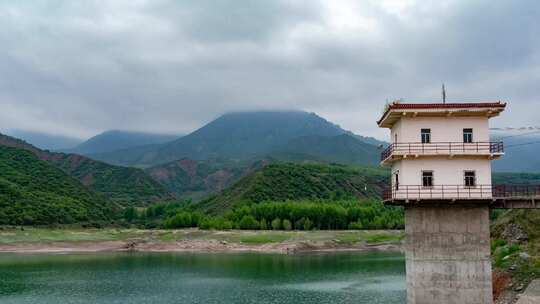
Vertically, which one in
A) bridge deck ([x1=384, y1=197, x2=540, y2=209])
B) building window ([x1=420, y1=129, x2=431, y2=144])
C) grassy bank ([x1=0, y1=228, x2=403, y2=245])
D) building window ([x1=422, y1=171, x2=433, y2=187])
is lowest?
grassy bank ([x1=0, y1=228, x2=403, y2=245])

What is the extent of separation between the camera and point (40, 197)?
523 feet

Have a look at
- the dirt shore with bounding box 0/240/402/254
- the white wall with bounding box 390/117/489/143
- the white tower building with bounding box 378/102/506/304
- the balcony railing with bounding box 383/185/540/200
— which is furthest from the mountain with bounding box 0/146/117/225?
the white wall with bounding box 390/117/489/143

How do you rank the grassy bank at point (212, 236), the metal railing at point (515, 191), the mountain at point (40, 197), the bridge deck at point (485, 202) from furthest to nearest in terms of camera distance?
the mountain at point (40, 197) < the grassy bank at point (212, 236) < the metal railing at point (515, 191) < the bridge deck at point (485, 202)

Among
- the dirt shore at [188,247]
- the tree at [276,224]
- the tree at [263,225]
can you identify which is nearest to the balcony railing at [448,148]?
the dirt shore at [188,247]

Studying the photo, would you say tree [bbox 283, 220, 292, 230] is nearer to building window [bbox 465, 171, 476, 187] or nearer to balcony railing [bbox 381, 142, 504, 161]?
building window [bbox 465, 171, 476, 187]

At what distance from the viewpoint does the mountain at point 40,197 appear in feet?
474

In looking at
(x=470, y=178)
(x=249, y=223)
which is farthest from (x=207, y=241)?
(x=470, y=178)

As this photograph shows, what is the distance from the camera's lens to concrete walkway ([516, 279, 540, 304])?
115ft

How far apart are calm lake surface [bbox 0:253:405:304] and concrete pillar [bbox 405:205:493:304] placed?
1643 centimetres

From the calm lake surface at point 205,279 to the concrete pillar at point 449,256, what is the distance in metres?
16.4

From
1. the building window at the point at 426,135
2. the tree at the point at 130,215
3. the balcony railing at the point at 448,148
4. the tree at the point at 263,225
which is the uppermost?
the building window at the point at 426,135

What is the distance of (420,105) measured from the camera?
37.8 meters

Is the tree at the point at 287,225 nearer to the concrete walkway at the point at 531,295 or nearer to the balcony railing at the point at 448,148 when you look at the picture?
the concrete walkway at the point at 531,295

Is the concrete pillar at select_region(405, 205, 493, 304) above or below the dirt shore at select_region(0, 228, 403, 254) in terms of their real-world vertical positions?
above
